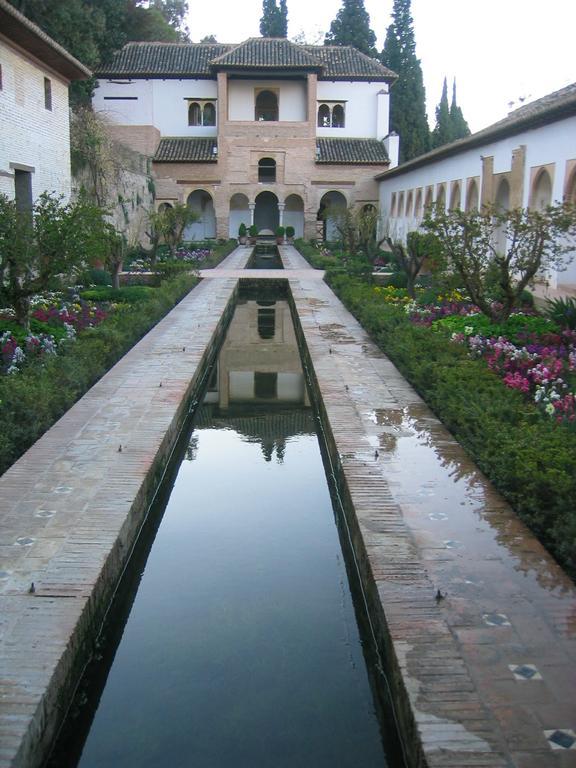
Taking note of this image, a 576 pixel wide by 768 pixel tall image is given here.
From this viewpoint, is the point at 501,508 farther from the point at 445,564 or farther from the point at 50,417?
the point at 50,417

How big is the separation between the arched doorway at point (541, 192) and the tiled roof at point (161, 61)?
23.3m

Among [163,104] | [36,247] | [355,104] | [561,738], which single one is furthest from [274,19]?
[561,738]

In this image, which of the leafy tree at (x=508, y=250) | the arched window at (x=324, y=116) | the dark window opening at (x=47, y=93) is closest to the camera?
the leafy tree at (x=508, y=250)

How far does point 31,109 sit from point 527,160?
9.51 metres

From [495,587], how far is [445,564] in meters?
0.34

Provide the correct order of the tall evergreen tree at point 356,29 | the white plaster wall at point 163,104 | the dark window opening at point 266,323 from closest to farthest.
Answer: the dark window opening at point 266,323 → the white plaster wall at point 163,104 → the tall evergreen tree at point 356,29

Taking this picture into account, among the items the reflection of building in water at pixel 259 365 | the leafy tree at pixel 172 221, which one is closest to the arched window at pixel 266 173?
the leafy tree at pixel 172 221

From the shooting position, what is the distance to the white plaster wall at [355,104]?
120 ft

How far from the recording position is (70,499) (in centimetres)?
529

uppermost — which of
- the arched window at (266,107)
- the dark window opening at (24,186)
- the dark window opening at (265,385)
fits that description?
the arched window at (266,107)

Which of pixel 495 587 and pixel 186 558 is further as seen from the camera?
pixel 186 558

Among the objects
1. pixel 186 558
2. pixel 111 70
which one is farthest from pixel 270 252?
pixel 186 558

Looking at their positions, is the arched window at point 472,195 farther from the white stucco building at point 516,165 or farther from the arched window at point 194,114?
the arched window at point 194,114

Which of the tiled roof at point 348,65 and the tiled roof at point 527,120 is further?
the tiled roof at point 348,65
